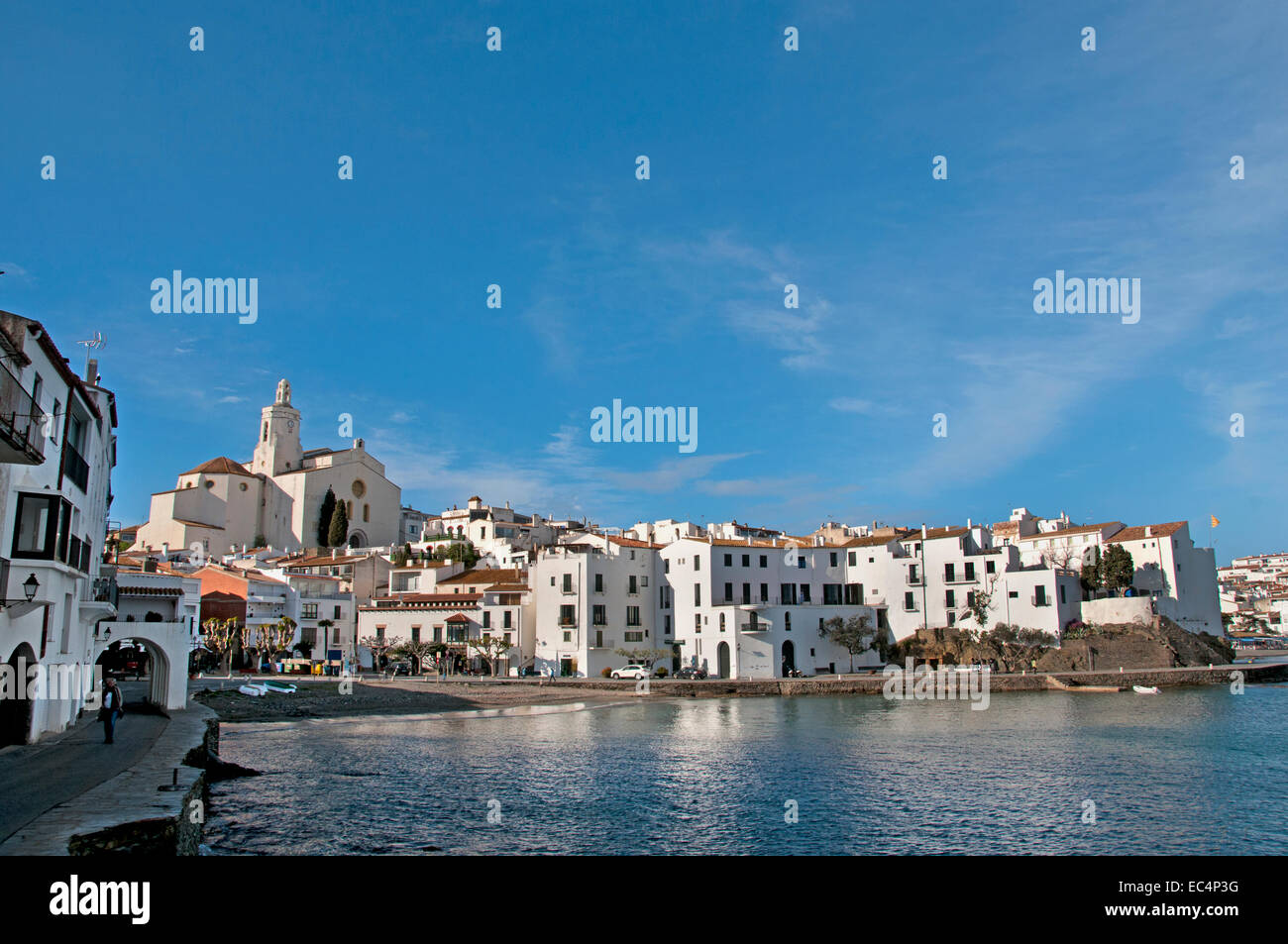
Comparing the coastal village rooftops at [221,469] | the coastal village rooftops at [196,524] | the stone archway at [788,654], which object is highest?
the coastal village rooftops at [221,469]

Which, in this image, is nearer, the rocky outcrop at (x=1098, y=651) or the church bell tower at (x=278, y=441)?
the rocky outcrop at (x=1098, y=651)

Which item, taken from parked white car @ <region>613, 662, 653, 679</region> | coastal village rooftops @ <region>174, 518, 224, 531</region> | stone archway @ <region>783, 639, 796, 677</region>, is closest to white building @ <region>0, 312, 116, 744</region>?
parked white car @ <region>613, 662, 653, 679</region>

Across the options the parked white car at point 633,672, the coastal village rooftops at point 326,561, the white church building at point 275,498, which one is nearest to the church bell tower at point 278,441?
the white church building at point 275,498

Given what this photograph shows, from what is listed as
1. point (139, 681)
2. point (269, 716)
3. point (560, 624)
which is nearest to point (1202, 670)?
point (560, 624)

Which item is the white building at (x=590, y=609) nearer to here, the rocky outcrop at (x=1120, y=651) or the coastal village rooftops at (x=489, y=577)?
the coastal village rooftops at (x=489, y=577)

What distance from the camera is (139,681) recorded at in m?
46.6

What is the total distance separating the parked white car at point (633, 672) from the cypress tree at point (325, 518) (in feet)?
191

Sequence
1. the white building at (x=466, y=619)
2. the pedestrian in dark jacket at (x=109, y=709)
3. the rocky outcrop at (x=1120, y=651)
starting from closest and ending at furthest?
the pedestrian in dark jacket at (x=109, y=709) < the rocky outcrop at (x=1120, y=651) < the white building at (x=466, y=619)

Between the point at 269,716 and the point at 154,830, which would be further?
the point at 269,716

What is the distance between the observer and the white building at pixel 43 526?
1723 centimetres

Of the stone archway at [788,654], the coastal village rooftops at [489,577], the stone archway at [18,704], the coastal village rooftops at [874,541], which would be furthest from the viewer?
the coastal village rooftops at [489,577]
